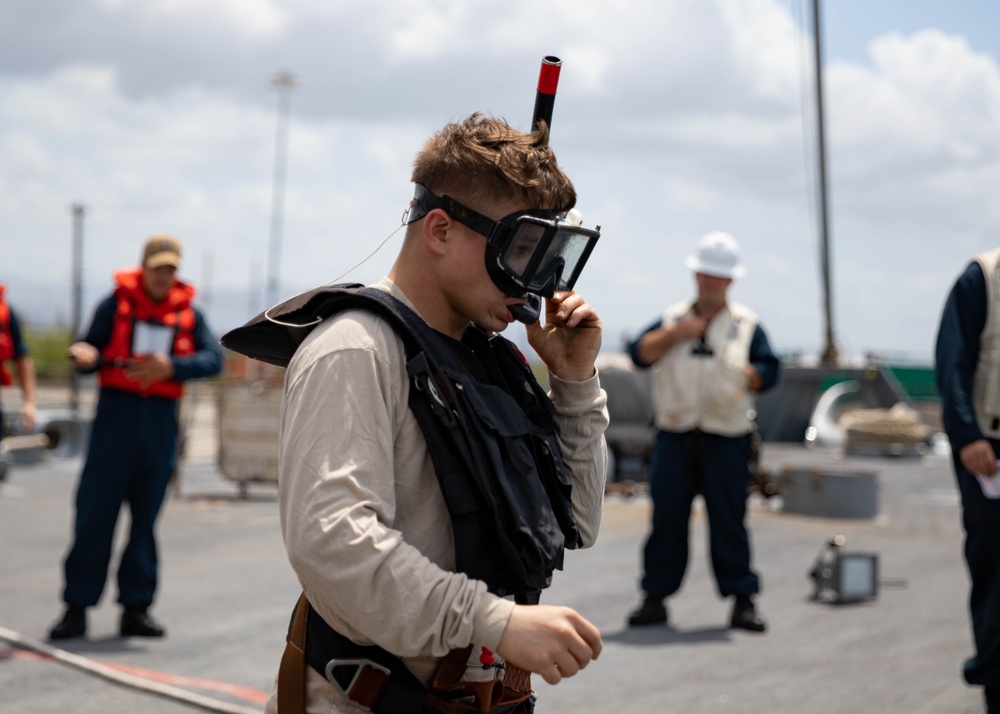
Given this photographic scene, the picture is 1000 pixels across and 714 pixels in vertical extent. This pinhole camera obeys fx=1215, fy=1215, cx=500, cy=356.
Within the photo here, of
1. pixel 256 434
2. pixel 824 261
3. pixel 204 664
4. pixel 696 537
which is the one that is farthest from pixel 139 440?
pixel 824 261

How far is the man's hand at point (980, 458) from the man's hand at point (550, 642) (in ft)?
10.4

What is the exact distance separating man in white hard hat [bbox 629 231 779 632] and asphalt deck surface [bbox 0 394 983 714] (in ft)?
1.12

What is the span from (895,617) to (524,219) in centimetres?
616

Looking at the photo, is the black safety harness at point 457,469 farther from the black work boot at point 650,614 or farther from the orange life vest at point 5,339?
the orange life vest at point 5,339

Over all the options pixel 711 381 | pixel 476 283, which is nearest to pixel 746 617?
pixel 711 381

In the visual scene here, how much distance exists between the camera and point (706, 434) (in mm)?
7527

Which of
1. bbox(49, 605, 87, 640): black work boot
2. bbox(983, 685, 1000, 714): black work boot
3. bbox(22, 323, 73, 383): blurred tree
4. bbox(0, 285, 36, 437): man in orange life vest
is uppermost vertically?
bbox(0, 285, 36, 437): man in orange life vest

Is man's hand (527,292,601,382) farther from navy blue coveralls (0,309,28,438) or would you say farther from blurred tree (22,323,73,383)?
blurred tree (22,323,73,383)

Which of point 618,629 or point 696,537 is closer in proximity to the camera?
point 618,629

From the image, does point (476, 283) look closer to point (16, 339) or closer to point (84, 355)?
point (84, 355)

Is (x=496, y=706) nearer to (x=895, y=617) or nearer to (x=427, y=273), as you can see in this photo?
(x=427, y=273)

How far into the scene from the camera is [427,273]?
249cm

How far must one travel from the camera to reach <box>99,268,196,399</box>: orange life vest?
6805 millimetres

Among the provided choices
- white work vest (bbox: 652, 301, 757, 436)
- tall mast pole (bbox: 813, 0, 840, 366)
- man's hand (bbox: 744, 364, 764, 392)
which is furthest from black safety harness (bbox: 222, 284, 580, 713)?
tall mast pole (bbox: 813, 0, 840, 366)
